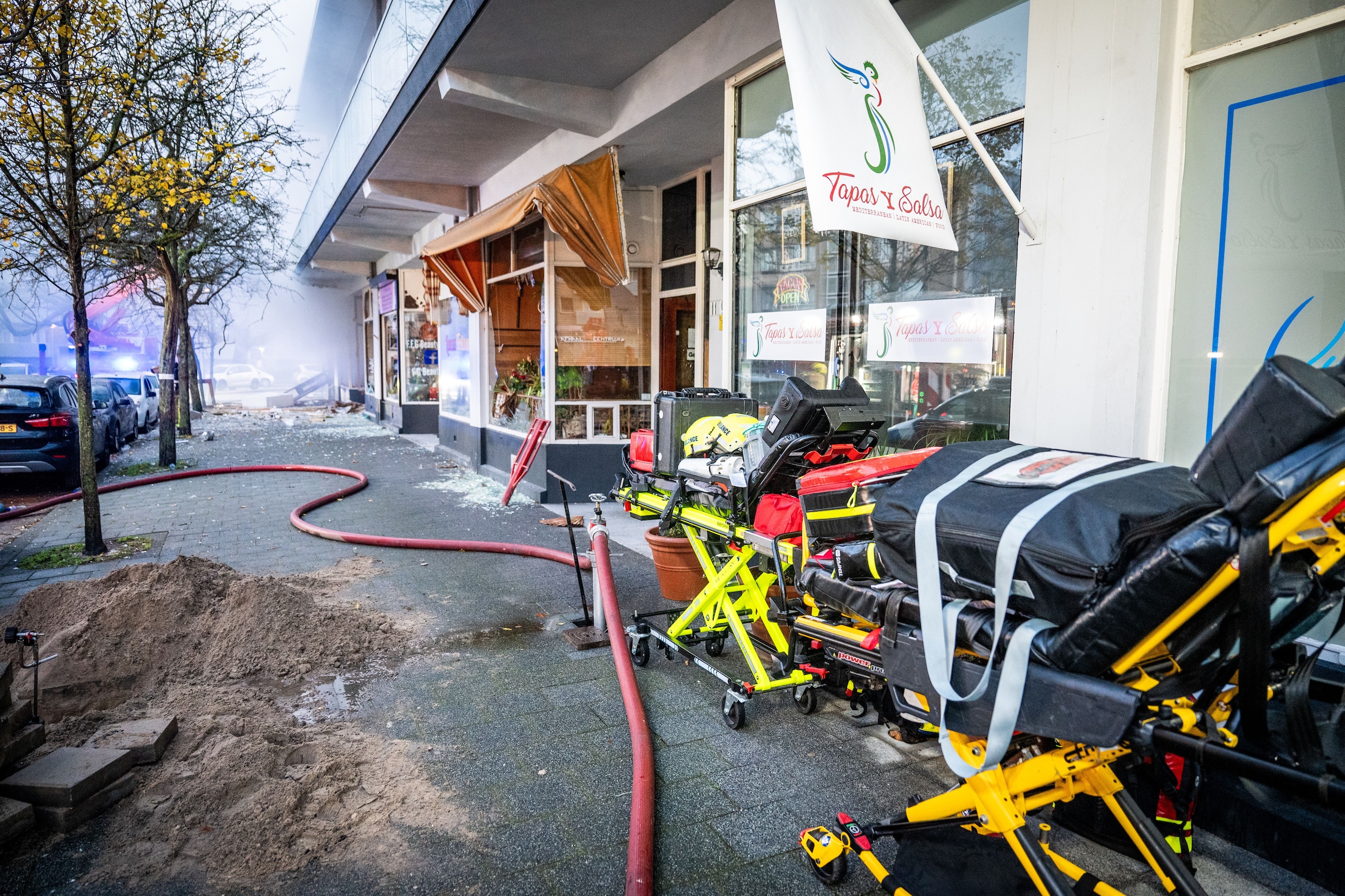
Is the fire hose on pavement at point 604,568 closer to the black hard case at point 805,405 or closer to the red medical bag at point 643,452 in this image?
the red medical bag at point 643,452

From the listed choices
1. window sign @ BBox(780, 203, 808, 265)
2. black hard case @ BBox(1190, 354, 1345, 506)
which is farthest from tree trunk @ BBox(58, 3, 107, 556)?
black hard case @ BBox(1190, 354, 1345, 506)

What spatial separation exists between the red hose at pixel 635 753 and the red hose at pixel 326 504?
1525 mm

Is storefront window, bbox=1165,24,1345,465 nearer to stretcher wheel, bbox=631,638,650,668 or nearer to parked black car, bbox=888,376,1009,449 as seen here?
parked black car, bbox=888,376,1009,449

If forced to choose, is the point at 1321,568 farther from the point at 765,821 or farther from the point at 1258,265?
the point at 1258,265

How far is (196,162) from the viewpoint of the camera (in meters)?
11.1

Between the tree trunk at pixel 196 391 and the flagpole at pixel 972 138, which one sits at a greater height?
the flagpole at pixel 972 138

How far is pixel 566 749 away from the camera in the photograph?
3539 millimetres

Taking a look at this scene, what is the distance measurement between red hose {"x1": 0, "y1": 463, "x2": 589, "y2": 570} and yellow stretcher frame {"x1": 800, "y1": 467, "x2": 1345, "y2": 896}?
13.1ft

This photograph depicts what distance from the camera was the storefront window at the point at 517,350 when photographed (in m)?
10.8

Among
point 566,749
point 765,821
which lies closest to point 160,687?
point 566,749

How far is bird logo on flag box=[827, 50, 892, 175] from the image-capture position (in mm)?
3438

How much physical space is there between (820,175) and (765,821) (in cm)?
258

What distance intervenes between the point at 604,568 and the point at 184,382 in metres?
15.8

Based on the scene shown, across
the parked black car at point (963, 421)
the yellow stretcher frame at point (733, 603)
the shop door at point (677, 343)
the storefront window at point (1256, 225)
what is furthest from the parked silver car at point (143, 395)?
the storefront window at point (1256, 225)
